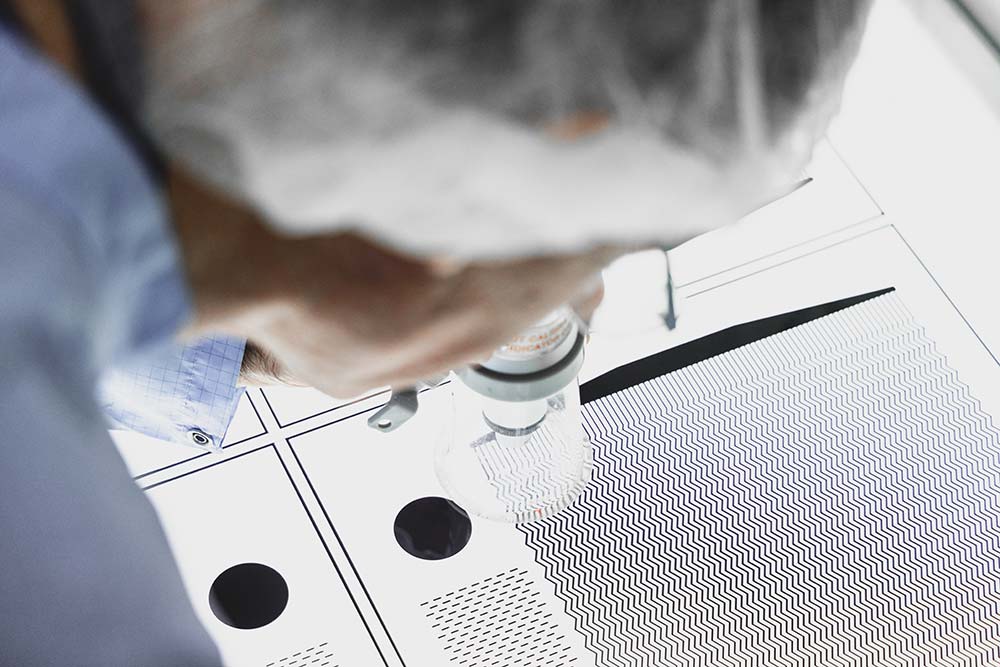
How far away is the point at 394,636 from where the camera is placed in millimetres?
1015

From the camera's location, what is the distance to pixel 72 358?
34cm

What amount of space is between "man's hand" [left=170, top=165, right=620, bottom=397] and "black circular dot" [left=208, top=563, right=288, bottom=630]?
59cm

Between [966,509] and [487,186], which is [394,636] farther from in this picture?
[487,186]

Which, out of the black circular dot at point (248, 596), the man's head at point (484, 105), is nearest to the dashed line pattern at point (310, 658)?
the black circular dot at point (248, 596)

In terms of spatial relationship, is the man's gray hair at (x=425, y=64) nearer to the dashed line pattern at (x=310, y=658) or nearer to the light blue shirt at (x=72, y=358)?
the light blue shirt at (x=72, y=358)

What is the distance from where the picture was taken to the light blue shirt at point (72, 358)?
1.02ft

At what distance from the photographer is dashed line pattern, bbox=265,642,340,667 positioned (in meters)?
1.00

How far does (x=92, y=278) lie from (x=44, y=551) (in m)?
0.21

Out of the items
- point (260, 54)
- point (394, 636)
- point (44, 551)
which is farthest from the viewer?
point (394, 636)

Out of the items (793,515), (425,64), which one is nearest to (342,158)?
(425,64)

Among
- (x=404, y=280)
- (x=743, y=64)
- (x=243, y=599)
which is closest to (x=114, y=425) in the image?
(x=243, y=599)

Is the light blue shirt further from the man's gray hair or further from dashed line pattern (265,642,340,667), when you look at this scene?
dashed line pattern (265,642,340,667)

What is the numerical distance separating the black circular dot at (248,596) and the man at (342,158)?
0.62 m

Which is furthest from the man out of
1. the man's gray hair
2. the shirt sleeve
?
the shirt sleeve
